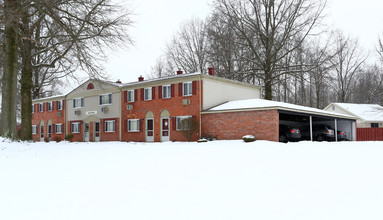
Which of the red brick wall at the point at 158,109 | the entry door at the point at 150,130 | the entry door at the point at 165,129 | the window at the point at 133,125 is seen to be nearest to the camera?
the red brick wall at the point at 158,109

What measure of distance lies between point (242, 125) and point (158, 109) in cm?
848

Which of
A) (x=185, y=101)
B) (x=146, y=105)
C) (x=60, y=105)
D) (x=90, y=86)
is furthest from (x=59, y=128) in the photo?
(x=185, y=101)

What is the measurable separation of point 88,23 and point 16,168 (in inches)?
377

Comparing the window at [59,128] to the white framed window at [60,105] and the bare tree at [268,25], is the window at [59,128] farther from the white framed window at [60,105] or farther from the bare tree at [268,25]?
the bare tree at [268,25]

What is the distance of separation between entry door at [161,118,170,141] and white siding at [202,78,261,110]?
3935 mm

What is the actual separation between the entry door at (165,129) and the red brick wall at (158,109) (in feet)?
1.02

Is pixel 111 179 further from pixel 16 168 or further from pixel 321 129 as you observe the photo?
Result: pixel 321 129

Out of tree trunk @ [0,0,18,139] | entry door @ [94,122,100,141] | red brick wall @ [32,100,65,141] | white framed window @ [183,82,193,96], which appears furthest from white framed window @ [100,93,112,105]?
tree trunk @ [0,0,18,139]

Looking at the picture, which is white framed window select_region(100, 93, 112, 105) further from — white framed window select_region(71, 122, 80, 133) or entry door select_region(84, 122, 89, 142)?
white framed window select_region(71, 122, 80, 133)

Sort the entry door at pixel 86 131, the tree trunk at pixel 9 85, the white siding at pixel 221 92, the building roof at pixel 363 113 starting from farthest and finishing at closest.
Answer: the building roof at pixel 363 113 → the entry door at pixel 86 131 → the white siding at pixel 221 92 → the tree trunk at pixel 9 85

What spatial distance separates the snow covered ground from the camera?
6047mm

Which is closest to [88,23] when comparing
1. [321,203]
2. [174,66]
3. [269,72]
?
[321,203]

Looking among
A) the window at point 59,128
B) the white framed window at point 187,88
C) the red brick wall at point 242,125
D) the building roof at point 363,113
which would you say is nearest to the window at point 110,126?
the window at point 59,128

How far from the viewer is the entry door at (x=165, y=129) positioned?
28.2 metres
